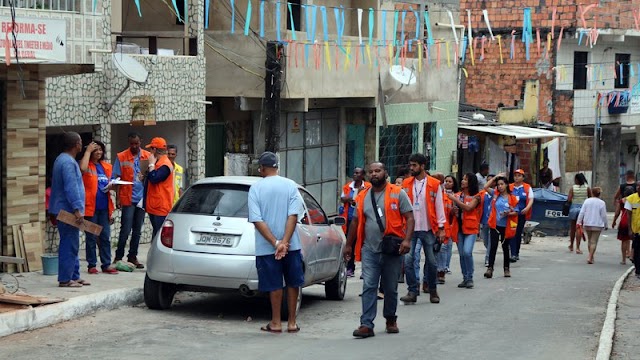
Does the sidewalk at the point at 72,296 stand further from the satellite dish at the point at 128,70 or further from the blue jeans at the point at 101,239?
the satellite dish at the point at 128,70

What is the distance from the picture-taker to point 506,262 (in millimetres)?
18312

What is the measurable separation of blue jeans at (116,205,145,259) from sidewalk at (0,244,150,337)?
44 cm

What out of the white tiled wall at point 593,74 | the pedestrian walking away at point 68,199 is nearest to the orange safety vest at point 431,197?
the pedestrian walking away at point 68,199

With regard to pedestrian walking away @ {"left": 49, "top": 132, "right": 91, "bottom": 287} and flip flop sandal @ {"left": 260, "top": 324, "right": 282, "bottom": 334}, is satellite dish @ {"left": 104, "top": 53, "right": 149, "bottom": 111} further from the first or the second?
flip flop sandal @ {"left": 260, "top": 324, "right": 282, "bottom": 334}

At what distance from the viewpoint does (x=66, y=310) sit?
1130cm

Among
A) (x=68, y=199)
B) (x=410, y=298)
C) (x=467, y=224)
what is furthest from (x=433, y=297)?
(x=68, y=199)

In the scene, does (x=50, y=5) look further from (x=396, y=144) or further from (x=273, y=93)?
(x=396, y=144)

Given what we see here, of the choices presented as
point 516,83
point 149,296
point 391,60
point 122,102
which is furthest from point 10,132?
point 516,83

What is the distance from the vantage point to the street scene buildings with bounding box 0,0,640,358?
579 inches

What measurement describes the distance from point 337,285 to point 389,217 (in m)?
3.14

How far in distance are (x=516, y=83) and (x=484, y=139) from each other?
4950 millimetres

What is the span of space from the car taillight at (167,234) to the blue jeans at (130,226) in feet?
10.5

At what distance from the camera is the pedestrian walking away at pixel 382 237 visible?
11070mm

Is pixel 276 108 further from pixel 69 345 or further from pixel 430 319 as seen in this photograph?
pixel 69 345
